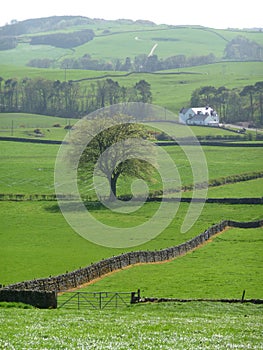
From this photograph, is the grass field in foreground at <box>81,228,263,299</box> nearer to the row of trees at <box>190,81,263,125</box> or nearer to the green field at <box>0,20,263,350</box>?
the green field at <box>0,20,263,350</box>

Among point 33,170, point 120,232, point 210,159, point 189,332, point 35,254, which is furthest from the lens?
point 210,159

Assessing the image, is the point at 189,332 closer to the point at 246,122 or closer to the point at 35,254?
the point at 35,254

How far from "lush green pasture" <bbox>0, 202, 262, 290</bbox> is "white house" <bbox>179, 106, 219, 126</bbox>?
92.4 m

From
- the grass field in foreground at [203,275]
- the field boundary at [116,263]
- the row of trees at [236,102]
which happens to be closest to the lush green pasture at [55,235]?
the field boundary at [116,263]

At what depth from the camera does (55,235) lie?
61500 mm

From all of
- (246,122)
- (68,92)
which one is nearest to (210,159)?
(246,122)

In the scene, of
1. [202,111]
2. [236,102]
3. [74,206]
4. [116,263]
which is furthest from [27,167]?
[236,102]

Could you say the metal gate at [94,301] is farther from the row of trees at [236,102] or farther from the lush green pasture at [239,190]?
the row of trees at [236,102]

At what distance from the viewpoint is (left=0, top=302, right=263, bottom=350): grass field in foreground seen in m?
21.6

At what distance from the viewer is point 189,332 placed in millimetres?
24188

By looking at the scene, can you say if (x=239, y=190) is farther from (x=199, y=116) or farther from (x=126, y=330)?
(x=199, y=116)

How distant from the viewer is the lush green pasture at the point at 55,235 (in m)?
A: 49.0

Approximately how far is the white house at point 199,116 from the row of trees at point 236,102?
214 inches

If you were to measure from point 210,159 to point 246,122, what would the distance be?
6483 centimetres
